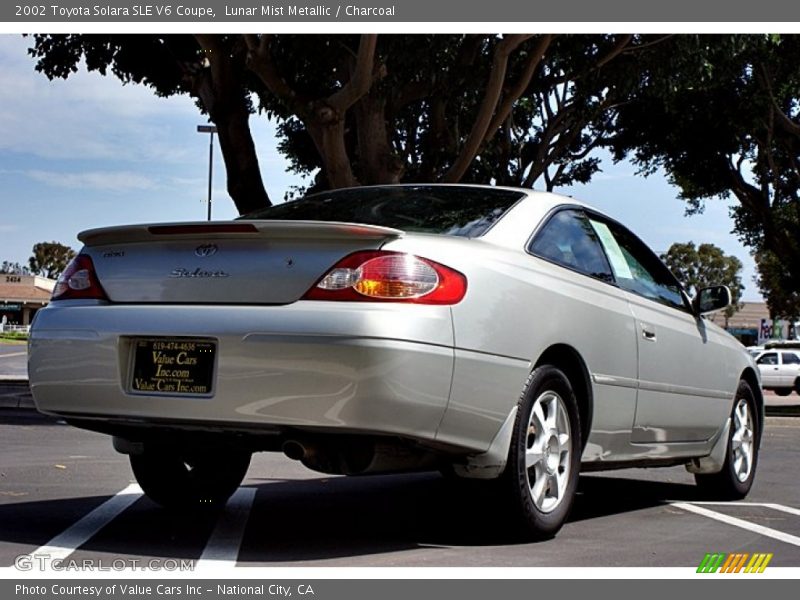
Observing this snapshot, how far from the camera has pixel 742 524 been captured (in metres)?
6.09

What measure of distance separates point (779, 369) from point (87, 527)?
39.0 m

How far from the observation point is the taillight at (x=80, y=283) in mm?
5121

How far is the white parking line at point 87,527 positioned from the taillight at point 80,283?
1.00 metres

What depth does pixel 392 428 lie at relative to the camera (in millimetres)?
4504

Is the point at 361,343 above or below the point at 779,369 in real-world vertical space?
above

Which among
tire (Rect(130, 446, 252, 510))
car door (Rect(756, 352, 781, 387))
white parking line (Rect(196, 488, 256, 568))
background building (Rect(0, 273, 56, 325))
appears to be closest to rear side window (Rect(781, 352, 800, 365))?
car door (Rect(756, 352, 781, 387))

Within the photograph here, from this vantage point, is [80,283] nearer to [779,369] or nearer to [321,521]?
[321,521]

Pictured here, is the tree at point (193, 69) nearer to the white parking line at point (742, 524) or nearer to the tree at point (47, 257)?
the white parking line at point (742, 524)

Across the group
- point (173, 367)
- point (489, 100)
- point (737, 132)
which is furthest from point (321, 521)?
point (737, 132)

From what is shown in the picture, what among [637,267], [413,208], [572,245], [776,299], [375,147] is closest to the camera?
[413,208]

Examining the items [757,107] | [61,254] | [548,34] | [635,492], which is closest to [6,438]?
[635,492]

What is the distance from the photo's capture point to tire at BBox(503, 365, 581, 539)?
5.04 metres

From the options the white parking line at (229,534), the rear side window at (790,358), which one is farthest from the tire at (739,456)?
the rear side window at (790,358)
